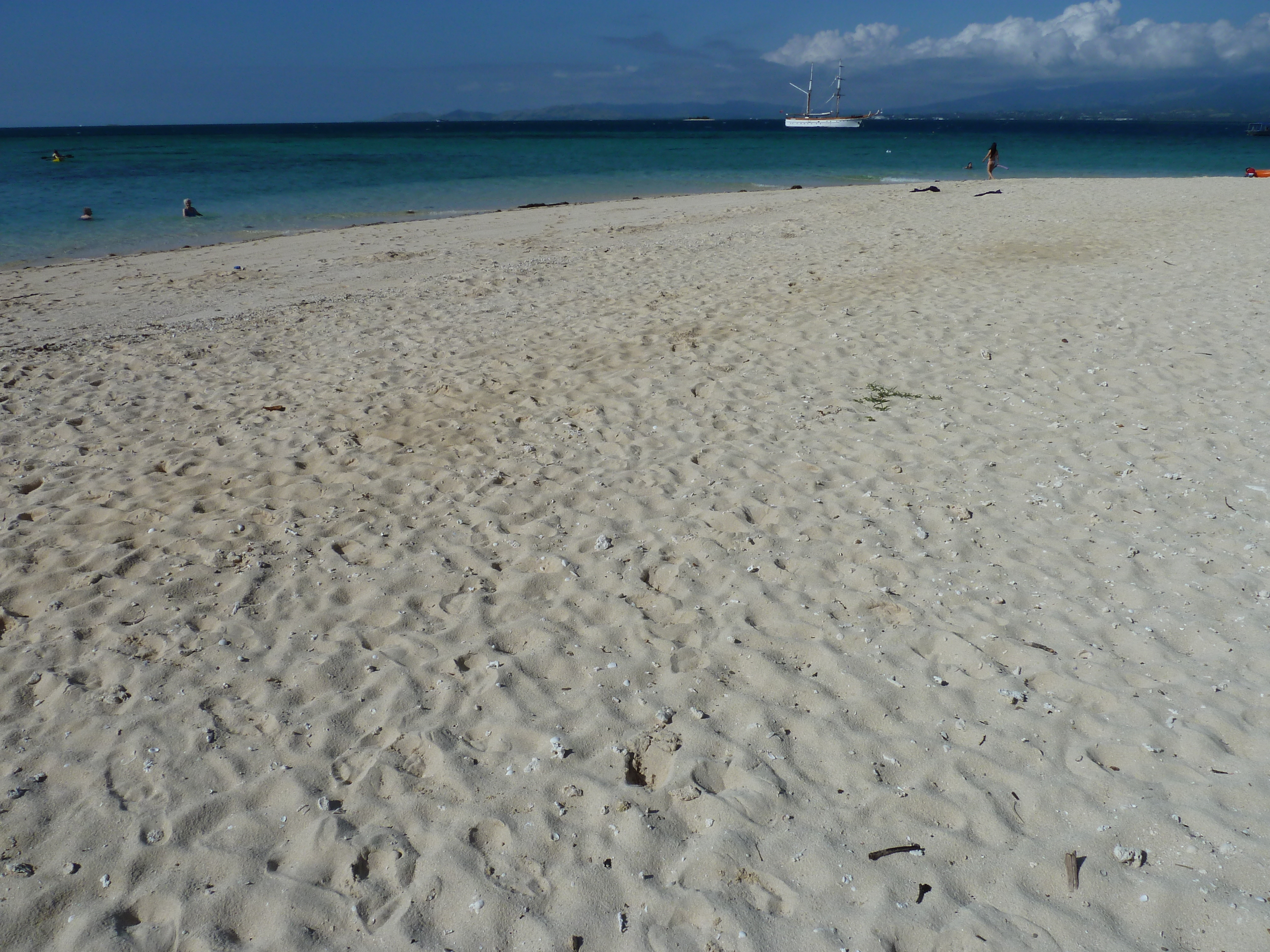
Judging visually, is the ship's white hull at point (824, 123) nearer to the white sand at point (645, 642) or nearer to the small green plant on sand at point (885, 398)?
the small green plant on sand at point (885, 398)

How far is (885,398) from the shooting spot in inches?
240

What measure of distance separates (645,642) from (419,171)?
114 ft

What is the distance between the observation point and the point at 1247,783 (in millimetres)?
2703

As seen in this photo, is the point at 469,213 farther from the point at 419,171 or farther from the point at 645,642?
the point at 645,642

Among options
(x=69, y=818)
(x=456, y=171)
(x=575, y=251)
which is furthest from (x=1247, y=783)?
(x=456, y=171)

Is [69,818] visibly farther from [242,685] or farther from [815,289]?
[815,289]

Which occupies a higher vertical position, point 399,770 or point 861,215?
point 861,215

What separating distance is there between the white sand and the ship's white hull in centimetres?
11812

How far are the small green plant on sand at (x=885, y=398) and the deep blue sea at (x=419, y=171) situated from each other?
15689 mm

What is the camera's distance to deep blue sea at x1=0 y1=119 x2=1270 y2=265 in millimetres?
19484

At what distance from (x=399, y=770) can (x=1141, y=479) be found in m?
4.46

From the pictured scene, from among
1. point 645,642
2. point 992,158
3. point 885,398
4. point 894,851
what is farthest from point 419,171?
point 894,851

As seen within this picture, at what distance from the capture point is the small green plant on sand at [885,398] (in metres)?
5.95

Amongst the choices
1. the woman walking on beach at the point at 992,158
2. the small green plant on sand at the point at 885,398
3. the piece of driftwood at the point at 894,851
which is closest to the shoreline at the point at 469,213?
the woman walking on beach at the point at 992,158
